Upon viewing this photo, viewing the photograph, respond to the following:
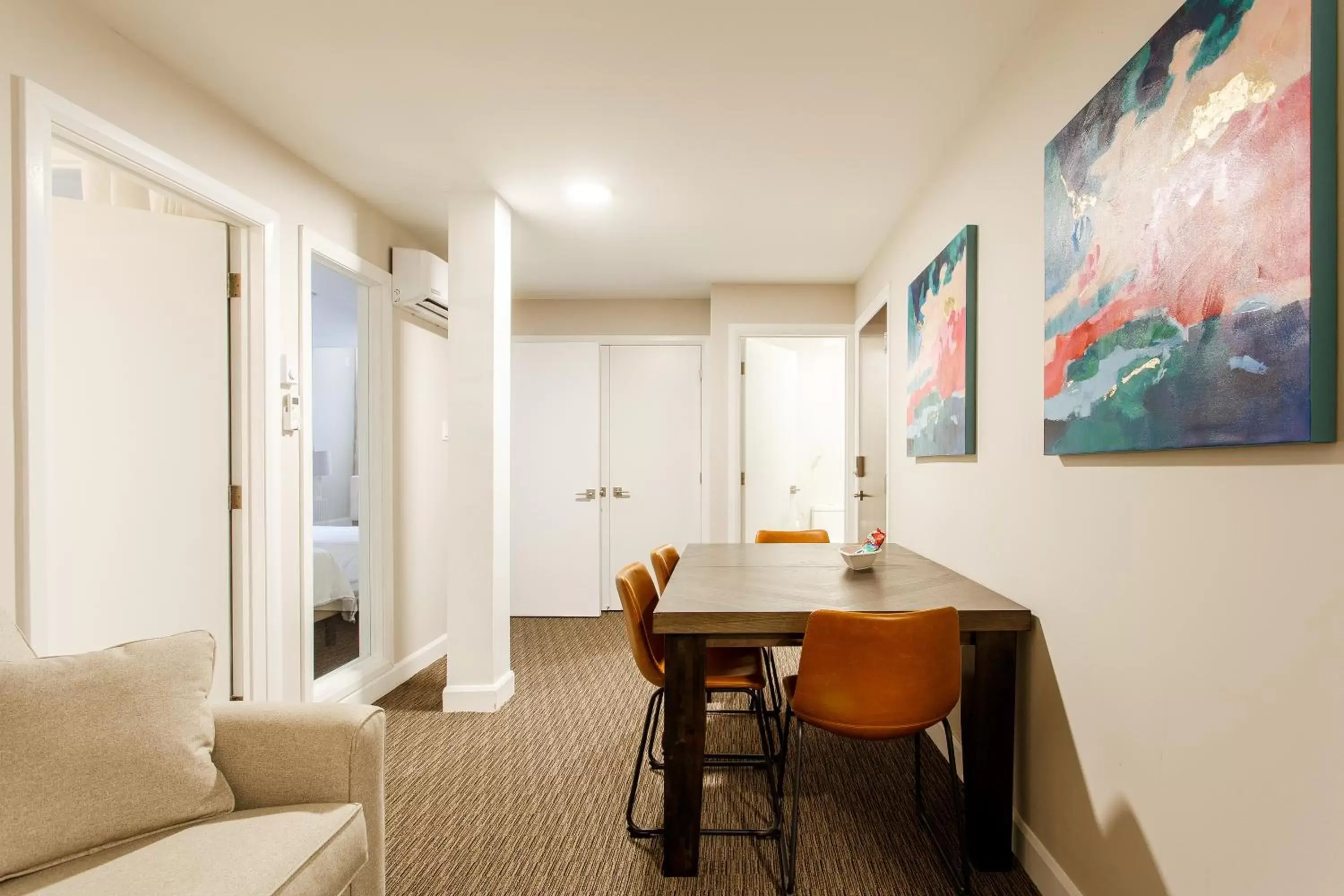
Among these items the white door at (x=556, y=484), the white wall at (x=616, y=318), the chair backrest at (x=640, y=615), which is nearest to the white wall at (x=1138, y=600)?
the chair backrest at (x=640, y=615)

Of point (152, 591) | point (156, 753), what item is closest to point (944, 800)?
point (156, 753)

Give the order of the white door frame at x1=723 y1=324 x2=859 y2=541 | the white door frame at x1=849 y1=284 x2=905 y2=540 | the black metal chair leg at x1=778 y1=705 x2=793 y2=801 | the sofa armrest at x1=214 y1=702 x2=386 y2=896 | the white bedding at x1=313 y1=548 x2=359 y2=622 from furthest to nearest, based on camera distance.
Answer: the white door frame at x1=723 y1=324 x2=859 y2=541 → the white bedding at x1=313 y1=548 x2=359 y2=622 → the white door frame at x1=849 y1=284 x2=905 y2=540 → the black metal chair leg at x1=778 y1=705 x2=793 y2=801 → the sofa armrest at x1=214 y1=702 x2=386 y2=896

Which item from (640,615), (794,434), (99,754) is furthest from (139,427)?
(794,434)

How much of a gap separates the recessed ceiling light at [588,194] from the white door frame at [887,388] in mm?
1653

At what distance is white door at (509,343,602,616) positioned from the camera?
203 inches

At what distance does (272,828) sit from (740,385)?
4038 mm

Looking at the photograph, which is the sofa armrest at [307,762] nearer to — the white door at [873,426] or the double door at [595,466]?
the white door at [873,426]

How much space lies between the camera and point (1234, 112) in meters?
1.08

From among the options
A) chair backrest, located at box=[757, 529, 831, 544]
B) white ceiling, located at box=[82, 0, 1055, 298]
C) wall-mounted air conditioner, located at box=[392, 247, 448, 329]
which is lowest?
chair backrest, located at box=[757, 529, 831, 544]

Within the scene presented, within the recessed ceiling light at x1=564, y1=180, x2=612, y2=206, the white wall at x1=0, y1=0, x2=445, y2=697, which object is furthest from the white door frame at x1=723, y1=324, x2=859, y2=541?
the white wall at x1=0, y1=0, x2=445, y2=697

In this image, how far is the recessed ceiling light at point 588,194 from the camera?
120 inches

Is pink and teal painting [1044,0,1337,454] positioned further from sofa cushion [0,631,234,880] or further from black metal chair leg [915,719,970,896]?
sofa cushion [0,631,234,880]

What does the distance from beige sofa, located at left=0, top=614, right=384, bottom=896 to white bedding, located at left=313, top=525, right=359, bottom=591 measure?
8.59 feet

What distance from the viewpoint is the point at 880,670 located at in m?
1.67
